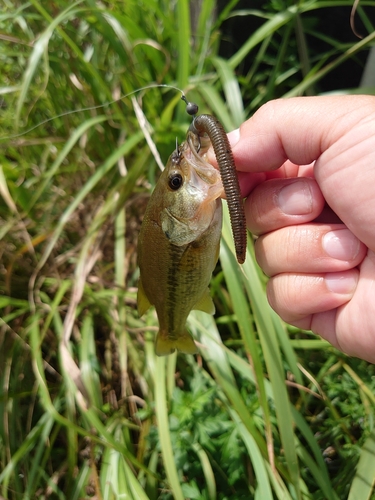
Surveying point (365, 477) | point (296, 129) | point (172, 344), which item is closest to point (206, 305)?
point (172, 344)

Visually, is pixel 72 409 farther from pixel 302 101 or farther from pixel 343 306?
pixel 302 101

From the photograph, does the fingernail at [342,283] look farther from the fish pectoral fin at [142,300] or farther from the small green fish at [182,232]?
the fish pectoral fin at [142,300]

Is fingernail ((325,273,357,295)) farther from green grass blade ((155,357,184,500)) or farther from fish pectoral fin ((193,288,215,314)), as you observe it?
green grass blade ((155,357,184,500))

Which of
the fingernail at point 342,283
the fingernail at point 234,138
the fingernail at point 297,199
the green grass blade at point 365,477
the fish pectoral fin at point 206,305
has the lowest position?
the green grass blade at point 365,477

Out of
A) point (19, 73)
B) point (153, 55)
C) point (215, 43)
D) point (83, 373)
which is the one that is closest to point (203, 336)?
point (83, 373)

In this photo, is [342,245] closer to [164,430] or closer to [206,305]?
[206,305]

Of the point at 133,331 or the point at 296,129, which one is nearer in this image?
the point at 296,129

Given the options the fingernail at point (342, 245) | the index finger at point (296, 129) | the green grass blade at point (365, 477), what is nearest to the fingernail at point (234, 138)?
the index finger at point (296, 129)

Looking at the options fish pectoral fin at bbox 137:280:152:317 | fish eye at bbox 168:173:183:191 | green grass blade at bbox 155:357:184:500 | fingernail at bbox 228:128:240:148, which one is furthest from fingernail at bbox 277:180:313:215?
green grass blade at bbox 155:357:184:500
